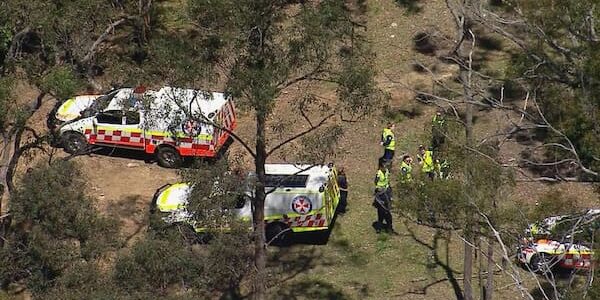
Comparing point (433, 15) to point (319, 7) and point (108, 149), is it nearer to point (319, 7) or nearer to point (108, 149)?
point (108, 149)

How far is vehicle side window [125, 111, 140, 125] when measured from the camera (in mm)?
23197

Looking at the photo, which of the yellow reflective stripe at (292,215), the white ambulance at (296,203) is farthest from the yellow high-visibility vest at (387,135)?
the yellow reflective stripe at (292,215)

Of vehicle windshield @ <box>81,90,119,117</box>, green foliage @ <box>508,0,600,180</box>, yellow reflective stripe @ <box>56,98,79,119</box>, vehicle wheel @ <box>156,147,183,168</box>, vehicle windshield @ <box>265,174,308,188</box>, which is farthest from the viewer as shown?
yellow reflective stripe @ <box>56,98,79,119</box>

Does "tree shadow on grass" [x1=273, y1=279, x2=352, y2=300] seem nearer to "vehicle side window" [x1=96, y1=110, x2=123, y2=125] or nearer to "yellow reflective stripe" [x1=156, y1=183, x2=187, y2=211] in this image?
"yellow reflective stripe" [x1=156, y1=183, x2=187, y2=211]

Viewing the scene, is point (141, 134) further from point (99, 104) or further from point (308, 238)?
point (308, 238)

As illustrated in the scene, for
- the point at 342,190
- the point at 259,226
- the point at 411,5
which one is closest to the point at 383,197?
the point at 342,190

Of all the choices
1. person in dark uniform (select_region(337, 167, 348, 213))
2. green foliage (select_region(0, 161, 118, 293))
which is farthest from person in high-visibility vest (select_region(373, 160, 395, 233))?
green foliage (select_region(0, 161, 118, 293))

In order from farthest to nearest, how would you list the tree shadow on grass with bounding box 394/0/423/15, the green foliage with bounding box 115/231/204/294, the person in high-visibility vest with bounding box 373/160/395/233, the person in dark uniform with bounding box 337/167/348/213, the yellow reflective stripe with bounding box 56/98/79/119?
the tree shadow on grass with bounding box 394/0/423/15
the yellow reflective stripe with bounding box 56/98/79/119
the person in dark uniform with bounding box 337/167/348/213
the person in high-visibility vest with bounding box 373/160/395/233
the green foliage with bounding box 115/231/204/294

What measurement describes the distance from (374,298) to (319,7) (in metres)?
6.56

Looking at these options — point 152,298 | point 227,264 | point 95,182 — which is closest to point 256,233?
point 227,264

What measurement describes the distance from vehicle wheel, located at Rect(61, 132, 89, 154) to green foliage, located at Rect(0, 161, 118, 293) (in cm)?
639

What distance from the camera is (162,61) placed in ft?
51.9

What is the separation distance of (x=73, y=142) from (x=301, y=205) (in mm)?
6918

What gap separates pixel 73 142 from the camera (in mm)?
24438
